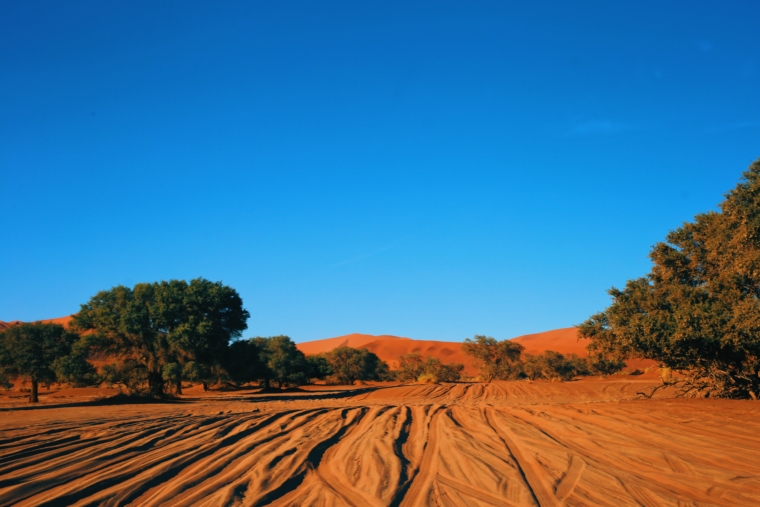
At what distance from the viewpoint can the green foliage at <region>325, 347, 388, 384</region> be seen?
5947cm

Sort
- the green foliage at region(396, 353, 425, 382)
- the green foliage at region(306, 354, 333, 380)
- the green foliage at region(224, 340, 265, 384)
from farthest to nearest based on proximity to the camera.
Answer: the green foliage at region(396, 353, 425, 382)
the green foliage at region(306, 354, 333, 380)
the green foliage at region(224, 340, 265, 384)

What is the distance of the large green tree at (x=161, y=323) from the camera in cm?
2852

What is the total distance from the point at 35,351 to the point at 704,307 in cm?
3235

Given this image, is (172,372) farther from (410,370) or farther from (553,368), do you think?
(553,368)

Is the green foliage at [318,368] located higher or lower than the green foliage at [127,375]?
lower

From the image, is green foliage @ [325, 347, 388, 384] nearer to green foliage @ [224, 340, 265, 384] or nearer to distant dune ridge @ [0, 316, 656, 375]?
green foliage @ [224, 340, 265, 384]

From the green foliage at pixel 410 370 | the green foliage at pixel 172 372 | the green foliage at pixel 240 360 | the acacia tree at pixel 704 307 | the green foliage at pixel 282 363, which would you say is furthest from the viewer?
the green foliage at pixel 410 370

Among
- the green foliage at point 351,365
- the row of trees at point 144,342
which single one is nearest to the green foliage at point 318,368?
the green foliage at point 351,365

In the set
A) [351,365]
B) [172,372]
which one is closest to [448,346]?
[351,365]

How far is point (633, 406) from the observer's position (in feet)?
51.8

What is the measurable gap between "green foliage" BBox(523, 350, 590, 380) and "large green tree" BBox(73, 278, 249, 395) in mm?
34360

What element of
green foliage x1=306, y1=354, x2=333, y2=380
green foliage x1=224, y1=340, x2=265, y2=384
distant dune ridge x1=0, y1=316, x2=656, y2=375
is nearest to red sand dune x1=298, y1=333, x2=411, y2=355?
distant dune ridge x1=0, y1=316, x2=656, y2=375

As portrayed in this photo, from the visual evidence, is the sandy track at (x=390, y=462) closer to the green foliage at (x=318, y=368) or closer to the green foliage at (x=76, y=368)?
the green foliage at (x=76, y=368)

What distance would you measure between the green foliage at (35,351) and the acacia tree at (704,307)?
2708 cm
